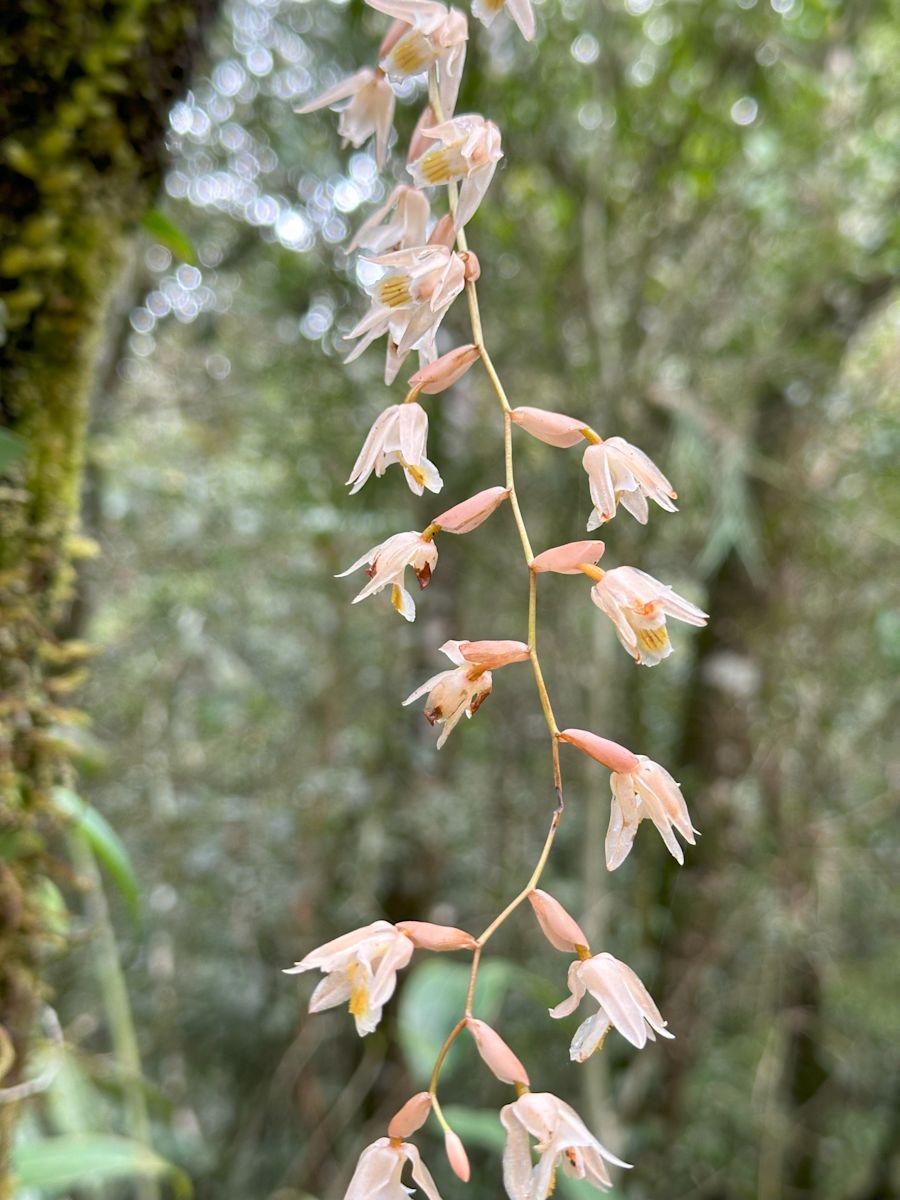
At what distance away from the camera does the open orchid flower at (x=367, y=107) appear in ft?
1.73

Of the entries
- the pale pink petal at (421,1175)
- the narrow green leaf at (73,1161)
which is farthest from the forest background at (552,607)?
the pale pink petal at (421,1175)

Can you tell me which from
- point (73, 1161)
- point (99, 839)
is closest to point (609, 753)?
point (99, 839)

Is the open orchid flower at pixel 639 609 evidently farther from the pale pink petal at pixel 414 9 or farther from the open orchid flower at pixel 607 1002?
the pale pink petal at pixel 414 9

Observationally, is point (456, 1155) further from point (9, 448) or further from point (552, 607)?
point (552, 607)

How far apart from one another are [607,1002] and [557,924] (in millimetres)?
36

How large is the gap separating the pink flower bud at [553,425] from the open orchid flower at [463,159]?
89 mm

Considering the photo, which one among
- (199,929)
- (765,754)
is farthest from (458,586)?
(199,929)

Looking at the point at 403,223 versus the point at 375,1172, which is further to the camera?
the point at 403,223

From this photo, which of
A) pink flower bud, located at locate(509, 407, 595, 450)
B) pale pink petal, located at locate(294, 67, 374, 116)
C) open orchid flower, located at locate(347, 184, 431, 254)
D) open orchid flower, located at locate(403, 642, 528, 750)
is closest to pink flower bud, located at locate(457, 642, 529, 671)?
open orchid flower, located at locate(403, 642, 528, 750)

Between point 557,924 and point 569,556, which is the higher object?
point 569,556

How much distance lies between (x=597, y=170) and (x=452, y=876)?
207 cm

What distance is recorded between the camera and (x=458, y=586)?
2.61 m

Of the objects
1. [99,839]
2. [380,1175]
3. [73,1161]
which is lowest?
[73,1161]

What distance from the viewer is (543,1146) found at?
350 mm
